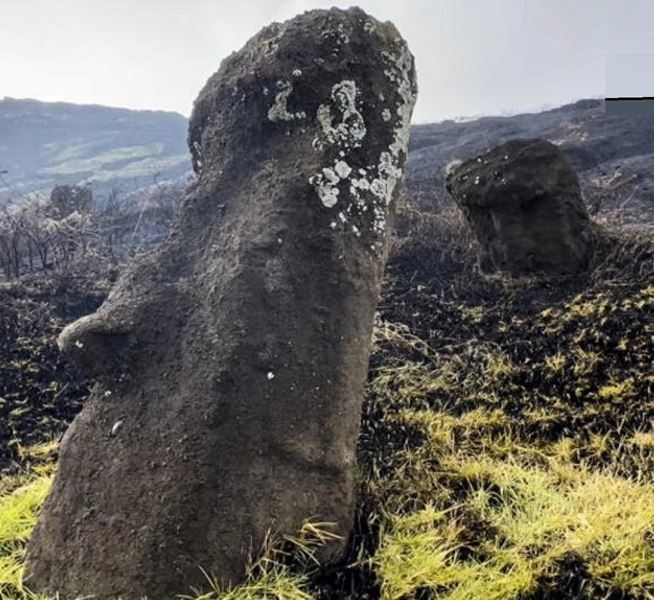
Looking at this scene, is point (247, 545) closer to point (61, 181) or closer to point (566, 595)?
point (566, 595)

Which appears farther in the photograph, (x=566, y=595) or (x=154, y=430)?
(x=154, y=430)

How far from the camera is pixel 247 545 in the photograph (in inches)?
100

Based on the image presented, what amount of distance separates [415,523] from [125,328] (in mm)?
1345

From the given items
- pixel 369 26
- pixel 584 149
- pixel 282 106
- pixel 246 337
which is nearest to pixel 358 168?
pixel 282 106

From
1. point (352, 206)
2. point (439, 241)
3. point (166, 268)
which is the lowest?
point (439, 241)

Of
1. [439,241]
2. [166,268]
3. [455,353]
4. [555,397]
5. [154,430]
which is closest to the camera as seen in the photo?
[154,430]

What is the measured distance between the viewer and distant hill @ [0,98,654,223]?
1245 centimetres

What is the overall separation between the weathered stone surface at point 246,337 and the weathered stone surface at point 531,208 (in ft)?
12.0

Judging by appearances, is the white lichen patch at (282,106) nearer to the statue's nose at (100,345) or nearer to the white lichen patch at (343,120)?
the white lichen patch at (343,120)

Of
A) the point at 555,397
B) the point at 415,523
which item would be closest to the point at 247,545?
the point at 415,523

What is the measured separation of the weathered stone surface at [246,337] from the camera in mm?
2553

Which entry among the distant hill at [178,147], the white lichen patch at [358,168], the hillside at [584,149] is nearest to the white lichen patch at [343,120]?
the white lichen patch at [358,168]

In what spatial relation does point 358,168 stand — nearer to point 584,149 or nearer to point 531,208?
point 531,208

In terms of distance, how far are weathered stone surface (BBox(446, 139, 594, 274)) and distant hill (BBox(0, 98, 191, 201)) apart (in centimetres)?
1662
